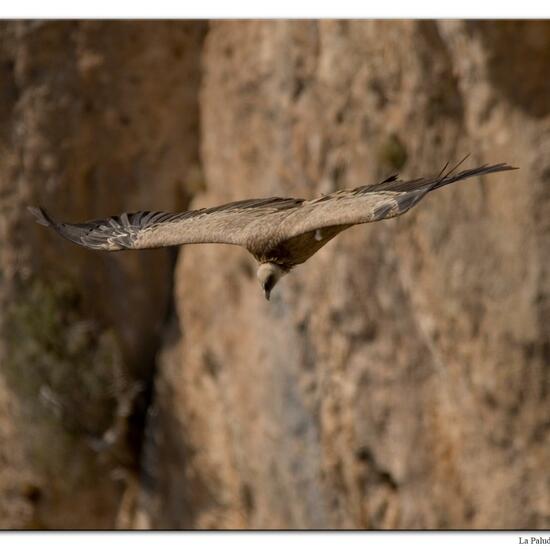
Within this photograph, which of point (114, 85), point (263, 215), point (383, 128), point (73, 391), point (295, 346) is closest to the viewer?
point (263, 215)

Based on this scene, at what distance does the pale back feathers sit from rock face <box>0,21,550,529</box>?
3.08 meters

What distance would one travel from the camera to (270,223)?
7.80 metres

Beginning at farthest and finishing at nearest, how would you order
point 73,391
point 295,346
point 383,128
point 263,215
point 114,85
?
1. point 73,391
2. point 114,85
3. point 295,346
4. point 383,128
5. point 263,215

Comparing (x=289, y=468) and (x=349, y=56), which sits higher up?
(x=349, y=56)

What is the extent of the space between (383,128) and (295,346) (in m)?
2.68

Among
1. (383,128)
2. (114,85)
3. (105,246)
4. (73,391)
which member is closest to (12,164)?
(114,85)

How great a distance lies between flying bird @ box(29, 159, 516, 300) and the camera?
6.79 m

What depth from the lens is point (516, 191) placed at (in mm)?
10828

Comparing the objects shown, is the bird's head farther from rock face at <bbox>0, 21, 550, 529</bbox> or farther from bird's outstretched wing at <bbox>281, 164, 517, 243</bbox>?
rock face at <bbox>0, 21, 550, 529</bbox>

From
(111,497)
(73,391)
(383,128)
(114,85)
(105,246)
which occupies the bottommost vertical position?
(111,497)

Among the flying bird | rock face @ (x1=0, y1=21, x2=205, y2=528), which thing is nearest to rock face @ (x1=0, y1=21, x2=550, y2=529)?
rock face @ (x1=0, y1=21, x2=205, y2=528)

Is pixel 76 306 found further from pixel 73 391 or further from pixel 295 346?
pixel 295 346

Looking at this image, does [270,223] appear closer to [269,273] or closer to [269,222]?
[269,222]

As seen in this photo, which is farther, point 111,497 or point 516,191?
point 111,497
